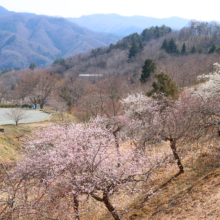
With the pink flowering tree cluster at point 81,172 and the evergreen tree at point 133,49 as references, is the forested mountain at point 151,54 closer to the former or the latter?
the evergreen tree at point 133,49

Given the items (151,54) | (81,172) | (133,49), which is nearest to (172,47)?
(151,54)

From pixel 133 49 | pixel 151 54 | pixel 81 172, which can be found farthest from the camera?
pixel 133 49

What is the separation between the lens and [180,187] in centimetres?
823

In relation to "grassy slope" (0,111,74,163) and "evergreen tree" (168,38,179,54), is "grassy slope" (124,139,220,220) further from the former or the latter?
"evergreen tree" (168,38,179,54)

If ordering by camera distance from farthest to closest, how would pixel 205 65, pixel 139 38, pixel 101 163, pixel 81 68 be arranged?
1. pixel 139 38
2. pixel 81 68
3. pixel 205 65
4. pixel 101 163

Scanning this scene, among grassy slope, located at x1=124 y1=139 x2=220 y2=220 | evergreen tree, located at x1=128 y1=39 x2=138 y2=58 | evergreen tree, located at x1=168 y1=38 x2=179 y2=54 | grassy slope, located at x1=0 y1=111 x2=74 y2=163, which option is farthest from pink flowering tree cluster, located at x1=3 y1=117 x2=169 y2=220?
evergreen tree, located at x1=128 y1=39 x2=138 y2=58

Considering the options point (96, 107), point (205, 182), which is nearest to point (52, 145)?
point (205, 182)

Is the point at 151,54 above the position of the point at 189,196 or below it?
above

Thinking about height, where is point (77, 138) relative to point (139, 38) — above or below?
below

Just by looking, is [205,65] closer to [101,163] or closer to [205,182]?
[205,182]

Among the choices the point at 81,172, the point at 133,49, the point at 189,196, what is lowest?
the point at 189,196

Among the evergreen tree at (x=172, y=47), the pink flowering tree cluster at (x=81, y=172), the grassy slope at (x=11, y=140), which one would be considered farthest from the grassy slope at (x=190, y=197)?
the evergreen tree at (x=172, y=47)

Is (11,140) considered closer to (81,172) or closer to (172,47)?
(81,172)

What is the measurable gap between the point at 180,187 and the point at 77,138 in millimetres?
4837
